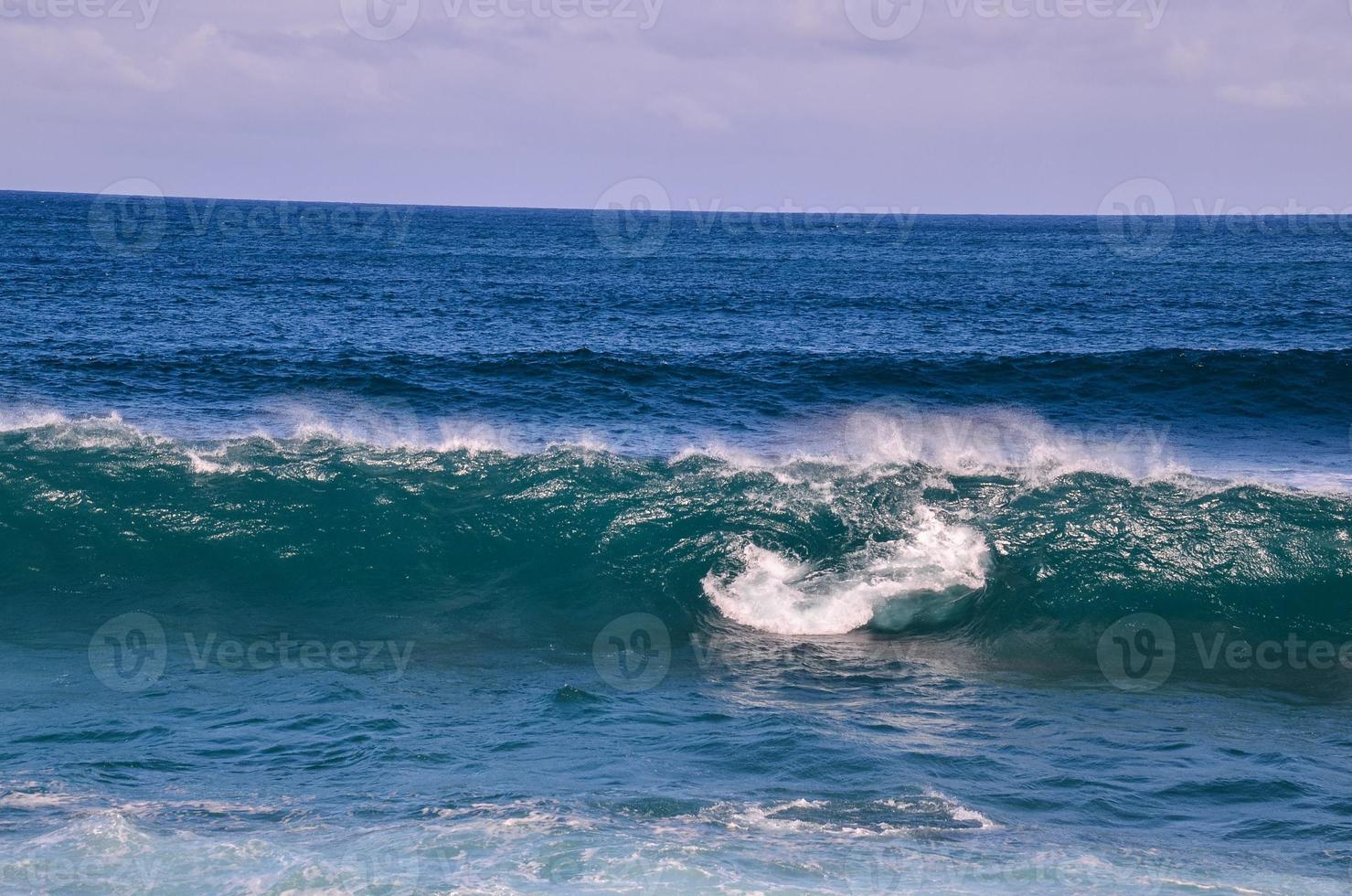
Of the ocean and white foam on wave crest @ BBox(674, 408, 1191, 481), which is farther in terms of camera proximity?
white foam on wave crest @ BBox(674, 408, 1191, 481)

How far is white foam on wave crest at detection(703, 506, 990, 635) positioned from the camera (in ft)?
48.6

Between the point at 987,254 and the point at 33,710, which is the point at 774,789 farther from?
the point at 987,254

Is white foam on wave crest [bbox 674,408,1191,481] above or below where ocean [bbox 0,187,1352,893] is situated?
above

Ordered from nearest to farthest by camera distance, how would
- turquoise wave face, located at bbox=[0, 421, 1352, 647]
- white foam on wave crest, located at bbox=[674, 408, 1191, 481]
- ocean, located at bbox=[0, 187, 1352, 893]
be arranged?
1. ocean, located at bbox=[0, 187, 1352, 893]
2. turquoise wave face, located at bbox=[0, 421, 1352, 647]
3. white foam on wave crest, located at bbox=[674, 408, 1191, 481]

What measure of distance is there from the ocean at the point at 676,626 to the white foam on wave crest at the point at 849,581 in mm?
69

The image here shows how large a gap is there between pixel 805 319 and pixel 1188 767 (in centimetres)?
3679

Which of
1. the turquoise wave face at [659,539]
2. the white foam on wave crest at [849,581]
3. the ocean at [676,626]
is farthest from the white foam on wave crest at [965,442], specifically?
the white foam on wave crest at [849,581]

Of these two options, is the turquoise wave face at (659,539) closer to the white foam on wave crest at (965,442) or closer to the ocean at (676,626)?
the ocean at (676,626)

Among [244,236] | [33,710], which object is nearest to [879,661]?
[33,710]

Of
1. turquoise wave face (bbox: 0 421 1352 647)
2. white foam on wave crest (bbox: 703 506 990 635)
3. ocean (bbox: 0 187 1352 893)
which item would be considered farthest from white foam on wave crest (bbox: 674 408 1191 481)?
white foam on wave crest (bbox: 703 506 990 635)

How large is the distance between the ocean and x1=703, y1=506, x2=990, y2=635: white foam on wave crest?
0.23 feet

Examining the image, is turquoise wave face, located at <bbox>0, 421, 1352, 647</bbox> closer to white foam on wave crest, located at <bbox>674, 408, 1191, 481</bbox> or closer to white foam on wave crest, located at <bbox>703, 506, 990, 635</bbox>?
white foam on wave crest, located at <bbox>703, 506, 990, 635</bbox>

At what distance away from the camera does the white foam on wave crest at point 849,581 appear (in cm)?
1481

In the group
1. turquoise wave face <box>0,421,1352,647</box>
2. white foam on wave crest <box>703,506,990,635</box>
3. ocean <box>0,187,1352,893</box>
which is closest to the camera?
ocean <box>0,187,1352,893</box>
